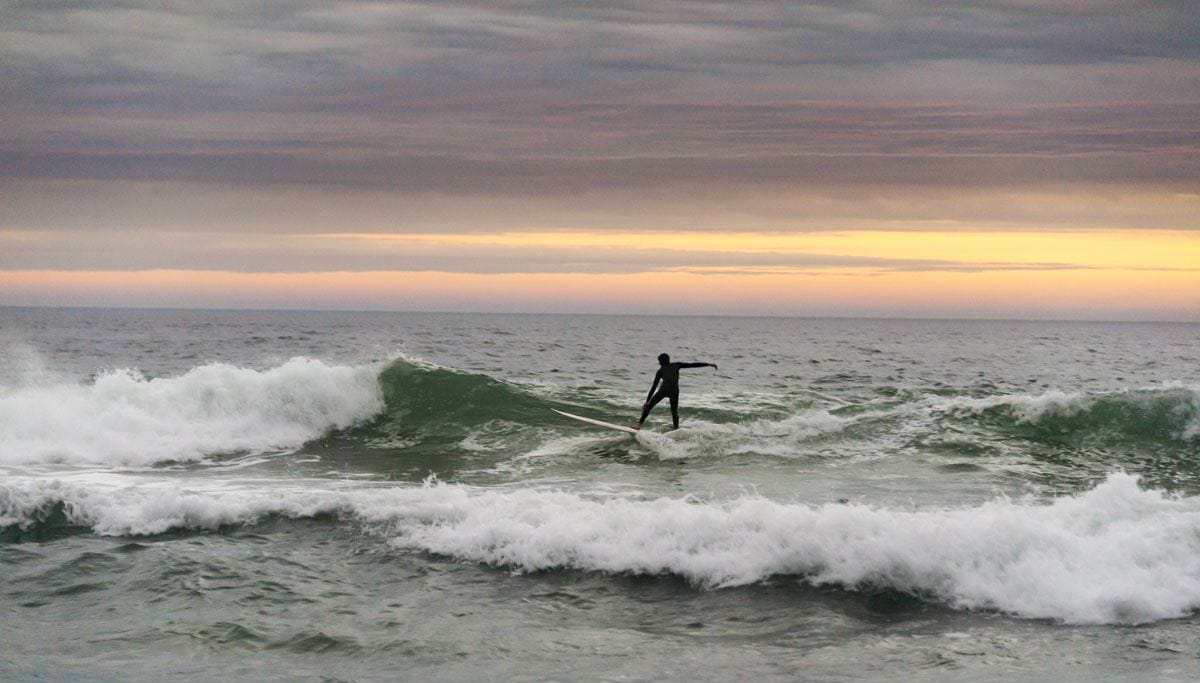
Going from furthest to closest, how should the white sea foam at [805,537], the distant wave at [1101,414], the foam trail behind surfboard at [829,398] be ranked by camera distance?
the foam trail behind surfboard at [829,398], the distant wave at [1101,414], the white sea foam at [805,537]

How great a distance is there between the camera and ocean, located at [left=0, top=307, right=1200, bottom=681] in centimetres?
768

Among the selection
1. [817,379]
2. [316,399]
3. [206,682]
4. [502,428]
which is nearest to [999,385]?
[817,379]

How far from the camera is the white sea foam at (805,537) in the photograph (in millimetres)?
8961

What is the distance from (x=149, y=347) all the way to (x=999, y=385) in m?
43.2

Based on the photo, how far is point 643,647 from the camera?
7.90 m

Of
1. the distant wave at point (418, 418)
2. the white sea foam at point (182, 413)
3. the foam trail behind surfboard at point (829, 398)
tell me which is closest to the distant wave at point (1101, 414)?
the distant wave at point (418, 418)

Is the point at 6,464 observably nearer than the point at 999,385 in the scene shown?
Yes

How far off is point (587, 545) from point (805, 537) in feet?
7.81

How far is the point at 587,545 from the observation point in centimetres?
1034

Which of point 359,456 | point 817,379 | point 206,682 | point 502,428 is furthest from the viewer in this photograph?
point 817,379

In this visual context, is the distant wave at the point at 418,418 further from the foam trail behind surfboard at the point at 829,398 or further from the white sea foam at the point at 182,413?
the foam trail behind surfboard at the point at 829,398

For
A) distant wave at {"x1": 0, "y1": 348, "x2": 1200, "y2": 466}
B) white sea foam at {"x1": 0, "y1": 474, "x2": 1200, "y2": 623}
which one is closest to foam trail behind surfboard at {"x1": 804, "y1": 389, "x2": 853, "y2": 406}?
distant wave at {"x1": 0, "y1": 348, "x2": 1200, "y2": 466}

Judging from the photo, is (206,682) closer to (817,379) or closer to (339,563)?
(339,563)

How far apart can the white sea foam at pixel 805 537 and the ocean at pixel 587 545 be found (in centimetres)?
3
